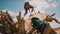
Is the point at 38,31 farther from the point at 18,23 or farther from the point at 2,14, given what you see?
the point at 2,14

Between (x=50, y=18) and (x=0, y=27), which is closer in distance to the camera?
(x=0, y=27)

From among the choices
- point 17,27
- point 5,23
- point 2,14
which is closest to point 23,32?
point 17,27

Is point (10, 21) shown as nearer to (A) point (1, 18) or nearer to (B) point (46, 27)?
(A) point (1, 18)

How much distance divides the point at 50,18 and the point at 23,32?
1236 mm

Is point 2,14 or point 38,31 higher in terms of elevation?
point 2,14

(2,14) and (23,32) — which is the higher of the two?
(2,14)

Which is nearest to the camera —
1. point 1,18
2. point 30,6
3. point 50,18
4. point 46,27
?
point 46,27

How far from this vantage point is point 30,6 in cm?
596

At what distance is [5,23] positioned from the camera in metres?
A: 4.23

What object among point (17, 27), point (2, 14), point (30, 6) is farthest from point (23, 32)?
point (30, 6)

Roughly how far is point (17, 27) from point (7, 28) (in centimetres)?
24

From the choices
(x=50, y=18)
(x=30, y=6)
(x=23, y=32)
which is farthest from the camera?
(x=30, y=6)

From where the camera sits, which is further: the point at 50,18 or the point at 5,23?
the point at 50,18

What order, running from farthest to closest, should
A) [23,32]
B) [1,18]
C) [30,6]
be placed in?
[30,6], [1,18], [23,32]
